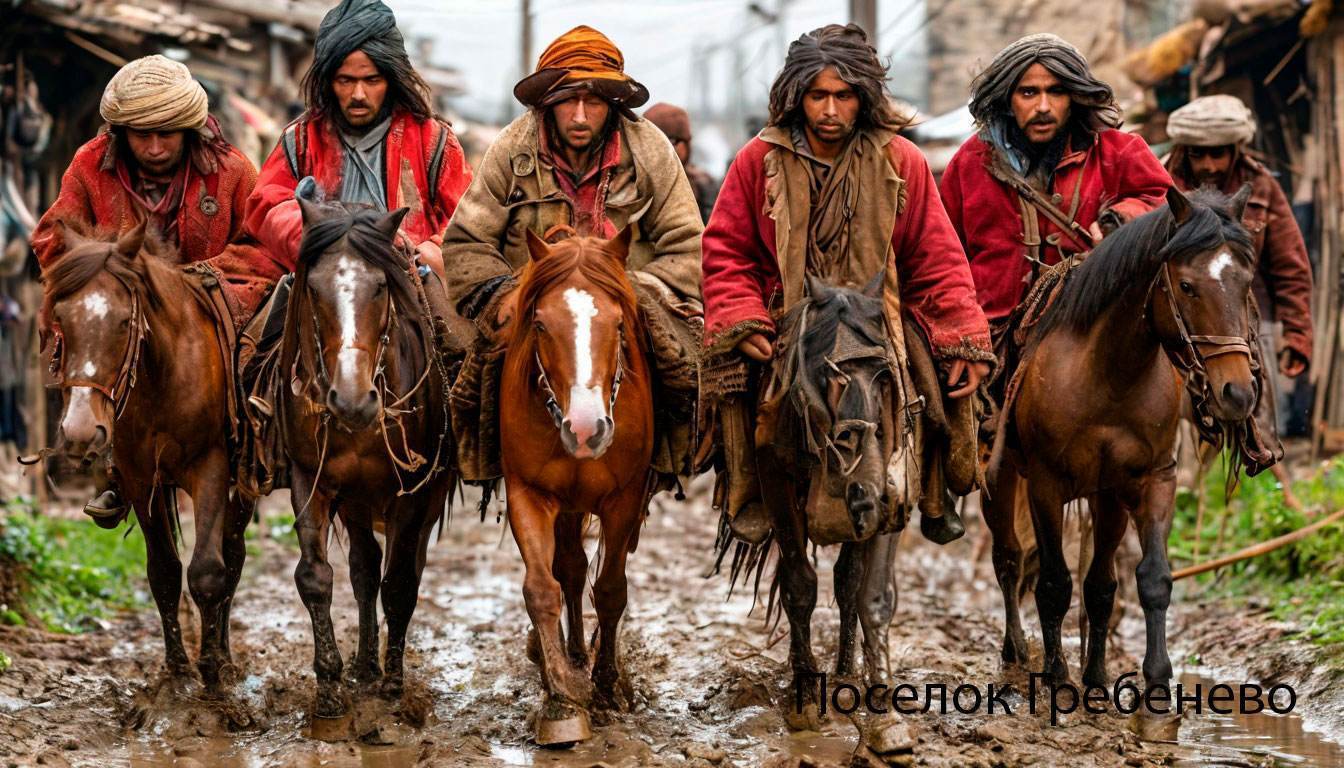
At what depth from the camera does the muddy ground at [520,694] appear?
629cm

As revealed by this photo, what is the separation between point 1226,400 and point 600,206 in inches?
103

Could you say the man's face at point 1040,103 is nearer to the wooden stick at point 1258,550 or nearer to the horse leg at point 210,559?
the wooden stick at point 1258,550

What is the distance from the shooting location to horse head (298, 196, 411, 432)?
616 cm

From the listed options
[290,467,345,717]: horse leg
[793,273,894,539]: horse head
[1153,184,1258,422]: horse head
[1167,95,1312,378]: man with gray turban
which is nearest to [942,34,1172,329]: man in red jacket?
[1153,184,1258,422]: horse head

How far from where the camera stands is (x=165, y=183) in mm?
7914

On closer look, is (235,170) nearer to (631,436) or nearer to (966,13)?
(631,436)

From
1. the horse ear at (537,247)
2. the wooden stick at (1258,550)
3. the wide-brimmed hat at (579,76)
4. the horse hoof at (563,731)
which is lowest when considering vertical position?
the horse hoof at (563,731)

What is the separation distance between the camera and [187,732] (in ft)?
22.1

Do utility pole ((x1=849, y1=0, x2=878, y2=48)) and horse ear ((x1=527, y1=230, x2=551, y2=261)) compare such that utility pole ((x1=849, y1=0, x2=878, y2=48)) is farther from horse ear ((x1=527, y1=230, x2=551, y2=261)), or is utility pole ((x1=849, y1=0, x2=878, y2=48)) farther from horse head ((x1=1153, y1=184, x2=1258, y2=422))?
horse ear ((x1=527, y1=230, x2=551, y2=261))

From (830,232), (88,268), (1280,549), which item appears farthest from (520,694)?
(1280,549)

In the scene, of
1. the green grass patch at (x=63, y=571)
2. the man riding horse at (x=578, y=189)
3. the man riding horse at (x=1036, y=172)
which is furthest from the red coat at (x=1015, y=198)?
the green grass patch at (x=63, y=571)

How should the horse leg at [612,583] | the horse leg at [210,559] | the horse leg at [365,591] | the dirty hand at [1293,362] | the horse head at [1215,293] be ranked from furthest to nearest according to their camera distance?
the dirty hand at [1293,362] → the horse leg at [365,591] → the horse leg at [210,559] → the horse leg at [612,583] → the horse head at [1215,293]

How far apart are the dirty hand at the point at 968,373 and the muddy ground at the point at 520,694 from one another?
1.29 m

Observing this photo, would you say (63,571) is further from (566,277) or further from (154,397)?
(566,277)
